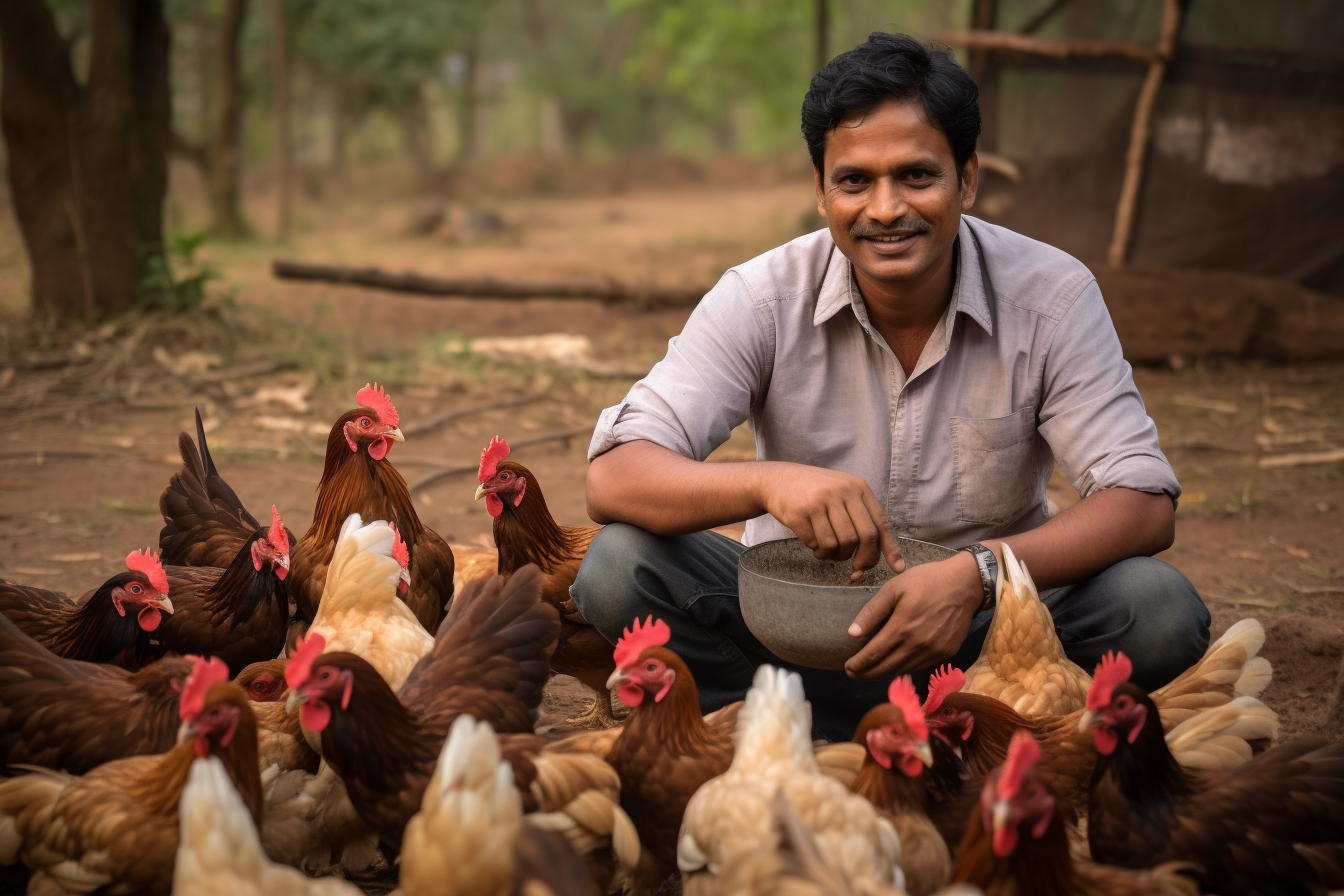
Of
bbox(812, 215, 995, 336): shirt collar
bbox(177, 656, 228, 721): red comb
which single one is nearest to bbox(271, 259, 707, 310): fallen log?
bbox(812, 215, 995, 336): shirt collar

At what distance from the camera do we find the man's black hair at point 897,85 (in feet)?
9.33

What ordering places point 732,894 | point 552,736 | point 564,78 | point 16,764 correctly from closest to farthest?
point 732,894 → point 16,764 → point 552,736 → point 564,78

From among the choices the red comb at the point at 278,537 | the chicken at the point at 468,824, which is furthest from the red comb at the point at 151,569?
the chicken at the point at 468,824

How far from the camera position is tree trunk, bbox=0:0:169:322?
8180mm

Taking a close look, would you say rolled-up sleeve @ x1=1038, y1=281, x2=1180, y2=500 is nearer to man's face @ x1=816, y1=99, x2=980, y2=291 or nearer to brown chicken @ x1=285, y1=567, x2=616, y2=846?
man's face @ x1=816, y1=99, x2=980, y2=291

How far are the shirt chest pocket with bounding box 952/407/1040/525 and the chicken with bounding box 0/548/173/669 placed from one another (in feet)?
7.97

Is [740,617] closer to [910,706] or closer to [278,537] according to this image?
[910,706]

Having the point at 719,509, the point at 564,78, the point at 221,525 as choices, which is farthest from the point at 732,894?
the point at 564,78

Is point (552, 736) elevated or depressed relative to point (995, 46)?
depressed

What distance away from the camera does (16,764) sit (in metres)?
2.80

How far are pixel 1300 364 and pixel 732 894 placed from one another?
27.2 feet

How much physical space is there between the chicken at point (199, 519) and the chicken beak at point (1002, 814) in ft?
9.69

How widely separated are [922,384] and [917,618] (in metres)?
0.87

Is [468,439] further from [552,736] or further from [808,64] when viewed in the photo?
[808,64]
